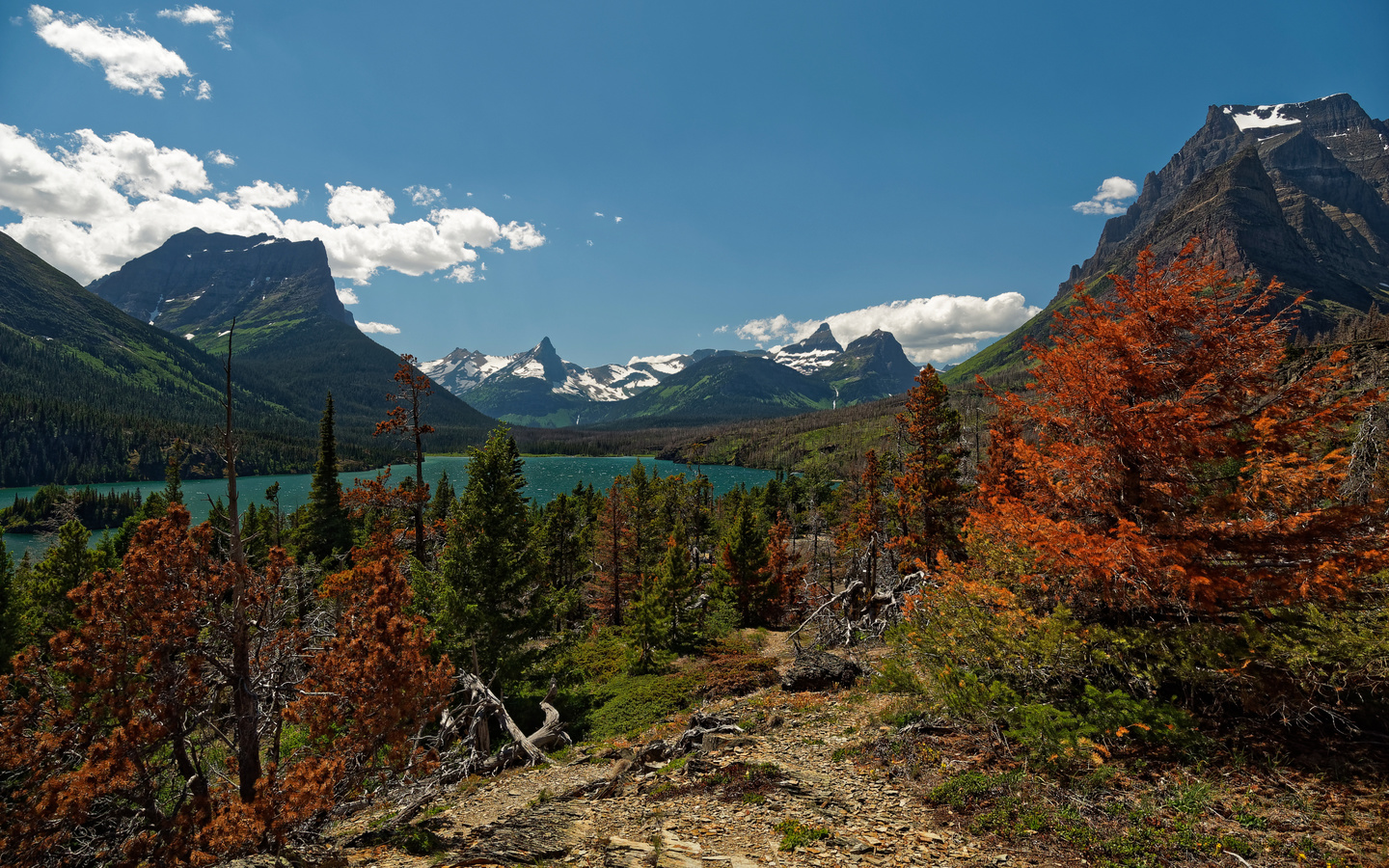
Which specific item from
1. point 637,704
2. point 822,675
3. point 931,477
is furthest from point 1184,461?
point 637,704

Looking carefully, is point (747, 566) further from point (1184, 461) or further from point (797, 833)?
point (797, 833)

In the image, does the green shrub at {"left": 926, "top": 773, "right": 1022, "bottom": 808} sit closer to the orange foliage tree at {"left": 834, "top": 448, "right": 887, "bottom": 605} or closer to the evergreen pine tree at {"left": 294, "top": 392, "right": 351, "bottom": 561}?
the orange foliage tree at {"left": 834, "top": 448, "right": 887, "bottom": 605}

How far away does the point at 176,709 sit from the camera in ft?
27.7

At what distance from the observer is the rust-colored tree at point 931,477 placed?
77.1 feet

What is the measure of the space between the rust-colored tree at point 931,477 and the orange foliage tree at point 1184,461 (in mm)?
12031

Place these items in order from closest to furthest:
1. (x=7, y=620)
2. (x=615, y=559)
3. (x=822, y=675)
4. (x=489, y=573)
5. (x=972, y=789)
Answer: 1. (x=972, y=789)
2. (x=822, y=675)
3. (x=489, y=573)
4. (x=7, y=620)
5. (x=615, y=559)

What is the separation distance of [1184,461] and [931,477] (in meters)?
13.8

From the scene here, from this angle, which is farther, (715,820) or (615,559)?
(615,559)

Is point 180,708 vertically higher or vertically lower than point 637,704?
higher

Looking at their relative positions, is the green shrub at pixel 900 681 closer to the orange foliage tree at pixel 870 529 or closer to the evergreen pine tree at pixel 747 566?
the orange foliage tree at pixel 870 529

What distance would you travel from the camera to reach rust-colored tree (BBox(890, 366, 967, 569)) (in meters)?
23.5

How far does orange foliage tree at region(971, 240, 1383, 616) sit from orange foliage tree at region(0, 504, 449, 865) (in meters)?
12.4

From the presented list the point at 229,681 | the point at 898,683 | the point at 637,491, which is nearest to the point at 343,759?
the point at 229,681

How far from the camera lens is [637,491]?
47656mm
